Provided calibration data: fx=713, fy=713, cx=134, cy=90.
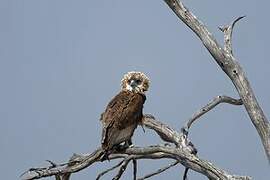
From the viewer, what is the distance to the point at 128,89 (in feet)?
21.1

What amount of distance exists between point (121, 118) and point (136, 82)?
65 cm

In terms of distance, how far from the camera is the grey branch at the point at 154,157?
5.38 metres

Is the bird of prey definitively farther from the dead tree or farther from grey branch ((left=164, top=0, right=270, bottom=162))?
grey branch ((left=164, top=0, right=270, bottom=162))

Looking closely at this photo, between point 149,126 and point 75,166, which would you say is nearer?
point 75,166

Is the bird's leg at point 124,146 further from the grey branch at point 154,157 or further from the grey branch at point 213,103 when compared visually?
the grey branch at point 213,103

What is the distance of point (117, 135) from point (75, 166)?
0.47m

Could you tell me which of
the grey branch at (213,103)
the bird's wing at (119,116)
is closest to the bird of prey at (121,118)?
the bird's wing at (119,116)

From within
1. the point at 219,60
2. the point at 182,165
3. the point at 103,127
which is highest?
the point at 219,60

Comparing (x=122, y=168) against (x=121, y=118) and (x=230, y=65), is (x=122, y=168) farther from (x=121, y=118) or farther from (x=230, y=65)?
(x=230, y=65)

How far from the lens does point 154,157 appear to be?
5.85 m

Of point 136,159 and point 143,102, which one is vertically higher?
point 143,102

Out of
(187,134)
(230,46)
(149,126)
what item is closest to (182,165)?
(187,134)

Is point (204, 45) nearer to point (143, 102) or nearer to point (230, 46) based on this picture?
point (230, 46)

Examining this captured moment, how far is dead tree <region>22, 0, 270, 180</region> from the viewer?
18.0 ft
